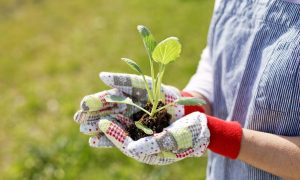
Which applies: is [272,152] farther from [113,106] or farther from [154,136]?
[113,106]

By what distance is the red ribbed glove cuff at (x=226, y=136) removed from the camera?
62.1 inches

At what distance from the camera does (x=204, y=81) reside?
194 centimetres

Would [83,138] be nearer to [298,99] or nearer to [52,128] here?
[52,128]

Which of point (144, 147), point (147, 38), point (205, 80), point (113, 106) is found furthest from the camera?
point (205, 80)

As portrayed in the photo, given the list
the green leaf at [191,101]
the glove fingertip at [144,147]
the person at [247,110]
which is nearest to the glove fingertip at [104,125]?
the person at [247,110]

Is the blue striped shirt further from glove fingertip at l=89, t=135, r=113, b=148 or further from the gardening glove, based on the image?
glove fingertip at l=89, t=135, r=113, b=148

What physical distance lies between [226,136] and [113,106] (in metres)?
0.39

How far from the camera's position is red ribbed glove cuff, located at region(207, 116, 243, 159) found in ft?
5.18

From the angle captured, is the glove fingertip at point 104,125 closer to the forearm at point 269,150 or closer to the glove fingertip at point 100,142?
the glove fingertip at point 100,142

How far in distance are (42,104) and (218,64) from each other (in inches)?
106

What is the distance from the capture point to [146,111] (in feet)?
5.35

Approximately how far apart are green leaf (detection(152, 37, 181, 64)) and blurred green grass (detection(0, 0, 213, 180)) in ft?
6.09

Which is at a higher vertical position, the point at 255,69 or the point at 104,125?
the point at 255,69

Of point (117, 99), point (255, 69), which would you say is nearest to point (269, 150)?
point (255, 69)
